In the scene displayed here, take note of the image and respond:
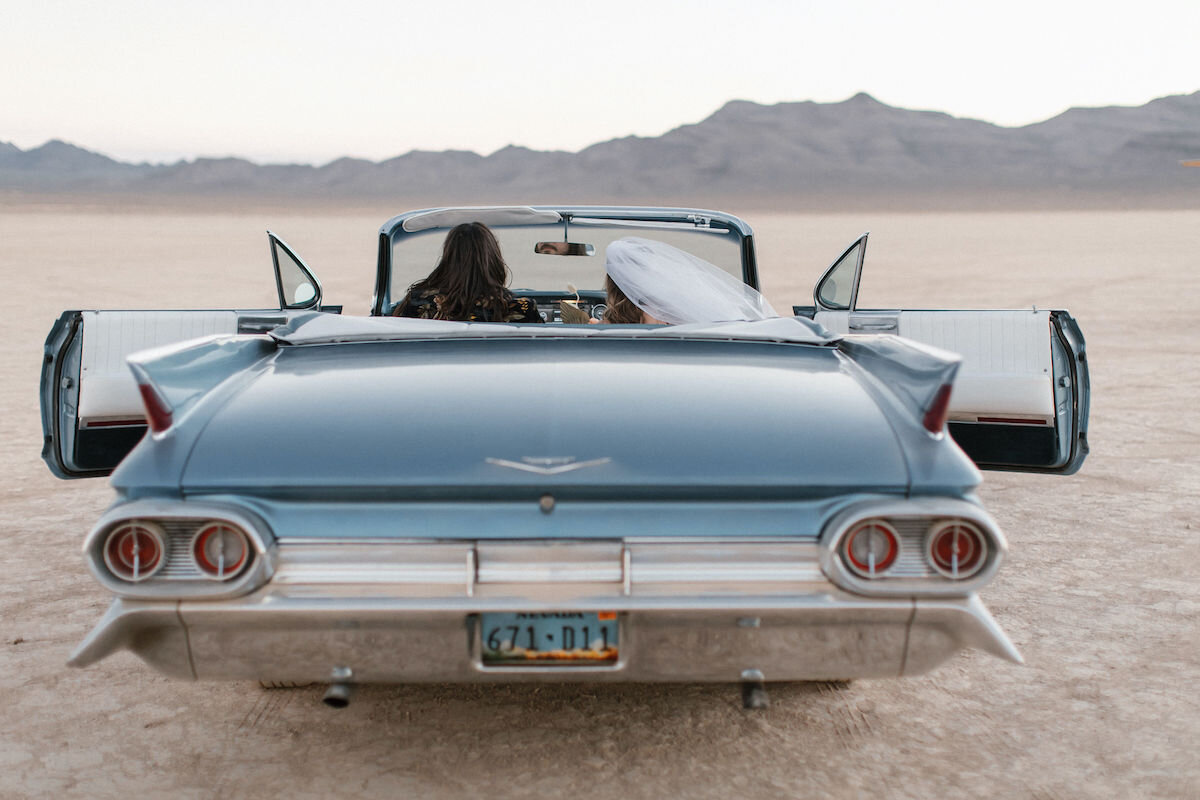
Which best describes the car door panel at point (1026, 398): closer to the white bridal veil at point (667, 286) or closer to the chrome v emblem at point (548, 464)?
the white bridal veil at point (667, 286)

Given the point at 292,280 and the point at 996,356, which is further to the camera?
the point at 292,280

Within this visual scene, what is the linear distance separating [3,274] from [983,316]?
2398 cm

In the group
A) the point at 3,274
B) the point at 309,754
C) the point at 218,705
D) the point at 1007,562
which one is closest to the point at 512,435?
the point at 309,754

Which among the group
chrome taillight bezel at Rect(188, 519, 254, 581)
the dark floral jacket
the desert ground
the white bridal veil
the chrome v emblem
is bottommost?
the desert ground

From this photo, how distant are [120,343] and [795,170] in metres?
162

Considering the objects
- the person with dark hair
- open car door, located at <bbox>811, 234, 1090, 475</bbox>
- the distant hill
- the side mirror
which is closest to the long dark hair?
the person with dark hair

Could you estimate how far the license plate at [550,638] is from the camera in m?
2.62

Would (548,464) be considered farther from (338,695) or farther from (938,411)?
(938,411)

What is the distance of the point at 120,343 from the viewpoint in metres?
4.25

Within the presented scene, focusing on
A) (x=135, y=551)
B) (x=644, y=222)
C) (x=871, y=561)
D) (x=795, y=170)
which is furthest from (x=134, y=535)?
(x=795, y=170)

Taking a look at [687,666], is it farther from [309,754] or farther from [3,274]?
[3,274]

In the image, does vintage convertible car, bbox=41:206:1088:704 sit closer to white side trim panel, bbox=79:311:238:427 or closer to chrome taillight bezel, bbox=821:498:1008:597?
chrome taillight bezel, bbox=821:498:1008:597

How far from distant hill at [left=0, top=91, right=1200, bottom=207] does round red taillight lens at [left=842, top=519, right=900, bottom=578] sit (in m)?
126

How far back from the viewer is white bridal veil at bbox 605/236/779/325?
12.9 feet
